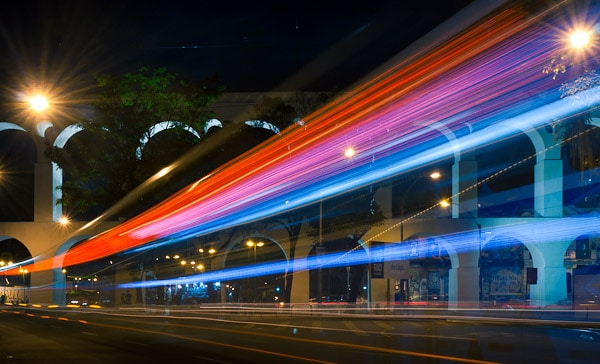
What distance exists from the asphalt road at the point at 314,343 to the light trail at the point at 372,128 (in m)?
6.67

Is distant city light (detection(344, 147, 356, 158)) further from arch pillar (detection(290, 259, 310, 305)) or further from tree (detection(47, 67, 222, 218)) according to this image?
arch pillar (detection(290, 259, 310, 305))

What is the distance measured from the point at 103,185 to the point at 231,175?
10.5 m

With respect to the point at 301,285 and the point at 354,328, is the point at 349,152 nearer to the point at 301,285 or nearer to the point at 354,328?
the point at 354,328

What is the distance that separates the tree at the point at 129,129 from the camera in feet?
111

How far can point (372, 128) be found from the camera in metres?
31.8

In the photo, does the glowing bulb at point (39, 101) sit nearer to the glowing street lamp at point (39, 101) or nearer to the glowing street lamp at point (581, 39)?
the glowing street lamp at point (39, 101)

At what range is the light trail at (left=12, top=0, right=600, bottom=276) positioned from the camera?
83.4 ft

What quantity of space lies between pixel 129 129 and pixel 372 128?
448 inches

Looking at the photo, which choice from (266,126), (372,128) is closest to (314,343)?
(372,128)

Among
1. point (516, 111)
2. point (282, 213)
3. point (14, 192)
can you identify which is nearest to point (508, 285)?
point (516, 111)

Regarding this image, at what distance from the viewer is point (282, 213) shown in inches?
1420

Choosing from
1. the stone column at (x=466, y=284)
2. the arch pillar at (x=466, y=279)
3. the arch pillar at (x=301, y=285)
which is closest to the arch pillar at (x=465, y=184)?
the arch pillar at (x=466, y=279)

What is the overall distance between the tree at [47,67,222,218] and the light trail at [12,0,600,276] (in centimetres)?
214

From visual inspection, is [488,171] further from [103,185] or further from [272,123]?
[103,185]
